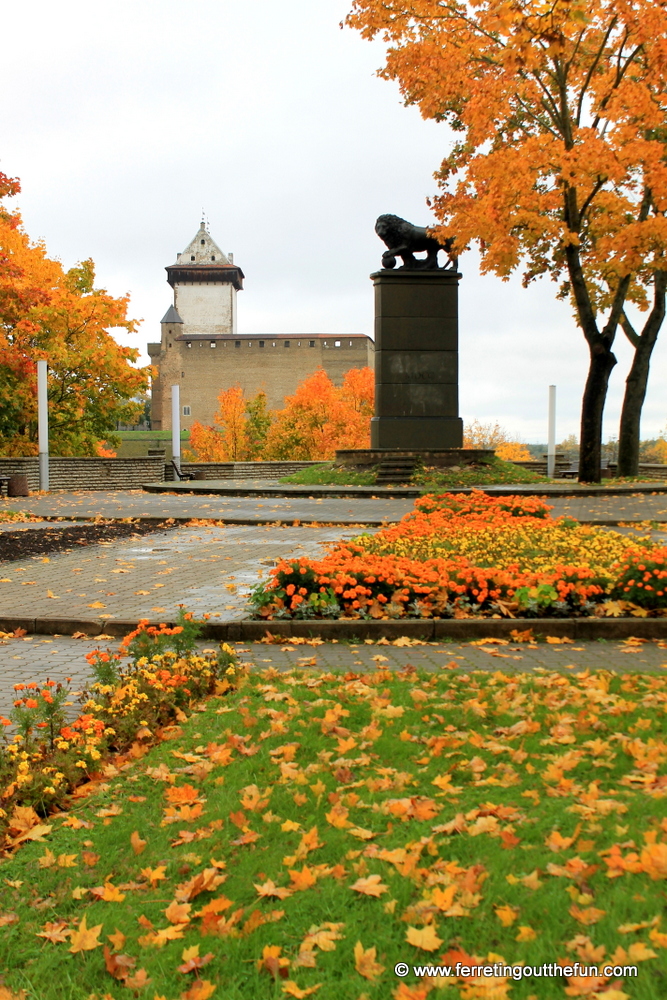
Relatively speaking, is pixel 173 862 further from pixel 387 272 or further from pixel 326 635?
pixel 387 272

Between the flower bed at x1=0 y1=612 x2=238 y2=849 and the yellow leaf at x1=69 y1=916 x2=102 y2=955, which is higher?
the flower bed at x1=0 y1=612 x2=238 y2=849

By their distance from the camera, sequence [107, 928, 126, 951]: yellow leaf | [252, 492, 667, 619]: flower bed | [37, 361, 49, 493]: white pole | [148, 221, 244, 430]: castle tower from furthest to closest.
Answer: [148, 221, 244, 430]: castle tower < [37, 361, 49, 493]: white pole < [252, 492, 667, 619]: flower bed < [107, 928, 126, 951]: yellow leaf

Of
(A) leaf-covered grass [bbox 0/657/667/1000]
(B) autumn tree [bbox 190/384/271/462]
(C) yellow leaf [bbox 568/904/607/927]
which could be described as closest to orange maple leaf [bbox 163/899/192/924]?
(A) leaf-covered grass [bbox 0/657/667/1000]

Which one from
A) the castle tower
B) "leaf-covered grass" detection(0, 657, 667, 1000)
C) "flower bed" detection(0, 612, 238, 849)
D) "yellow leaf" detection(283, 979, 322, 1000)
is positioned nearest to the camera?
"yellow leaf" detection(283, 979, 322, 1000)

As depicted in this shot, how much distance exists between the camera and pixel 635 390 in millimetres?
26719

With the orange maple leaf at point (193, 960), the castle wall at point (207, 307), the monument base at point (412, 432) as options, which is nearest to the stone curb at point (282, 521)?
the monument base at point (412, 432)

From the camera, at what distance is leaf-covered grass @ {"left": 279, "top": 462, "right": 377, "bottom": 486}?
73.9ft

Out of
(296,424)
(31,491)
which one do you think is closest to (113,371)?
(31,491)

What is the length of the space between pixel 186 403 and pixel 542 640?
8858 cm

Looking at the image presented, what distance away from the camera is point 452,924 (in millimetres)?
2652

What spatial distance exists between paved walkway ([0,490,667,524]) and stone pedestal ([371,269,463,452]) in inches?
173

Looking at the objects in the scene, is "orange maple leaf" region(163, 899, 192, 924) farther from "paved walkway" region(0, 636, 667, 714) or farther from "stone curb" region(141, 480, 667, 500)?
"stone curb" region(141, 480, 667, 500)

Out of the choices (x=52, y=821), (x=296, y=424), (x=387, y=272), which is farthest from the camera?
(x=296, y=424)

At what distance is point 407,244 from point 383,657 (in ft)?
64.9
